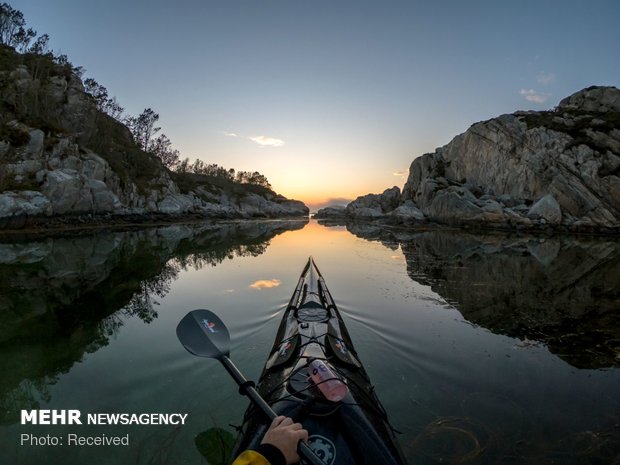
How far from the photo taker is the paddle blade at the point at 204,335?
4.02m

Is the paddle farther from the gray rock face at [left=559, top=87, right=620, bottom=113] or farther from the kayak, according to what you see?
the gray rock face at [left=559, top=87, right=620, bottom=113]

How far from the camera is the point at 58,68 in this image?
182 feet

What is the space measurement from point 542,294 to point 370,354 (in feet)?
31.8

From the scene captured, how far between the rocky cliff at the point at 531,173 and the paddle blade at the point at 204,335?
51.7m

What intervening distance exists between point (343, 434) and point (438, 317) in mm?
8012

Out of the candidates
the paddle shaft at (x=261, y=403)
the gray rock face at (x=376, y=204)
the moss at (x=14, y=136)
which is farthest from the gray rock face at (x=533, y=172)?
the moss at (x=14, y=136)

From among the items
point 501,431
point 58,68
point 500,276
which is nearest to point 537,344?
point 501,431

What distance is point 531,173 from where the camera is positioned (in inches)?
2148

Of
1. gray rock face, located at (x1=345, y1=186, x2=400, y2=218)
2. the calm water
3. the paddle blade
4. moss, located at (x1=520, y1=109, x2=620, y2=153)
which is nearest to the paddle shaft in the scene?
the paddle blade

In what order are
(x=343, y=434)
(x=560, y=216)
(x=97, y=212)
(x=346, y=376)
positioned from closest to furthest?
(x=343, y=434) < (x=346, y=376) < (x=97, y=212) < (x=560, y=216)

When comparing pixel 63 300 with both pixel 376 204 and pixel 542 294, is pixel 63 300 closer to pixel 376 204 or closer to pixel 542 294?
pixel 542 294

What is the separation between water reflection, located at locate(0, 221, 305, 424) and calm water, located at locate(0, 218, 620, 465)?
0.19 ft

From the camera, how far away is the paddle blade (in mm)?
4016

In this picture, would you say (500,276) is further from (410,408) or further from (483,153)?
(483,153)
